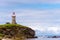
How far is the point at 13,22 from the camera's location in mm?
199625

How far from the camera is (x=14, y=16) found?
193500 millimetres

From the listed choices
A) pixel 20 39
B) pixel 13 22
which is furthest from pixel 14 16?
pixel 20 39

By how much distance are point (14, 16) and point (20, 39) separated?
321ft

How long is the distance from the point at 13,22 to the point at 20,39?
10364 cm

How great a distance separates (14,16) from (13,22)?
7287 millimetres

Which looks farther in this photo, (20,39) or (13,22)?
(13,22)

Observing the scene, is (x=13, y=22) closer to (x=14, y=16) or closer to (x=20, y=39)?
(x=14, y=16)

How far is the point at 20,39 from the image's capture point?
96375 millimetres

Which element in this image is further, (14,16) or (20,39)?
(14,16)
